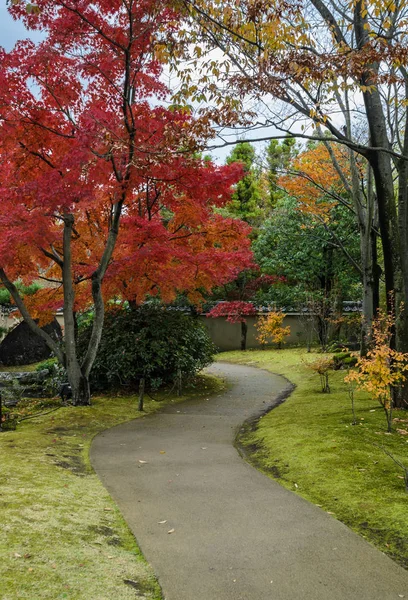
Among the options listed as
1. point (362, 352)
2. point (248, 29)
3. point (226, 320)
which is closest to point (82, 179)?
point (248, 29)

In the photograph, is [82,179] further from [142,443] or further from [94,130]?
[142,443]

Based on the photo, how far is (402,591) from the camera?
311 centimetres

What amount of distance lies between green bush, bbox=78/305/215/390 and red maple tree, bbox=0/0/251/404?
1410 mm

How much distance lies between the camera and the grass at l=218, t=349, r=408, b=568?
4168 mm

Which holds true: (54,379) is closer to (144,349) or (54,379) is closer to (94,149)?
(144,349)

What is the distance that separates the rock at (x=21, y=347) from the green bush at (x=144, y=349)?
5870mm

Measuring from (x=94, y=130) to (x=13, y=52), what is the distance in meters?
1.83

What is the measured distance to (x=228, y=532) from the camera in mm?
3926

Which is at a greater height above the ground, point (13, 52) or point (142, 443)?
point (13, 52)

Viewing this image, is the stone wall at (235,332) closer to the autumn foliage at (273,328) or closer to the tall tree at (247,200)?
the autumn foliage at (273,328)

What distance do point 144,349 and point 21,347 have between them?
782cm

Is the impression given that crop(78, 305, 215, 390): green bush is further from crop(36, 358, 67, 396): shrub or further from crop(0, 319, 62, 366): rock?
crop(0, 319, 62, 366): rock

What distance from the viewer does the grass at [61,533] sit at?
298cm

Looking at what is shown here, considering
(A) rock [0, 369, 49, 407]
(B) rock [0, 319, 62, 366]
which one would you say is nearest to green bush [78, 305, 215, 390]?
(A) rock [0, 369, 49, 407]
